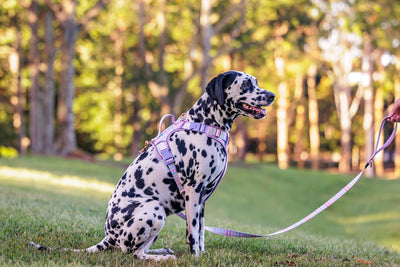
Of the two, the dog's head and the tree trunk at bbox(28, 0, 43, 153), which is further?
the tree trunk at bbox(28, 0, 43, 153)

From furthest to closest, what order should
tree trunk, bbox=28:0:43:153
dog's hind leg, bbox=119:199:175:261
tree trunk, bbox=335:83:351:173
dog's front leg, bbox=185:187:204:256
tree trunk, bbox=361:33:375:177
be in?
tree trunk, bbox=335:83:351:173 < tree trunk, bbox=361:33:375:177 < tree trunk, bbox=28:0:43:153 < dog's front leg, bbox=185:187:204:256 < dog's hind leg, bbox=119:199:175:261

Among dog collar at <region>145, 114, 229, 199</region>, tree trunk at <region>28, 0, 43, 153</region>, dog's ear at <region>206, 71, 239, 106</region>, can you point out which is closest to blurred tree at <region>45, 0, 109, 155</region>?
tree trunk at <region>28, 0, 43, 153</region>

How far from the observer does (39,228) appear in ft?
22.9

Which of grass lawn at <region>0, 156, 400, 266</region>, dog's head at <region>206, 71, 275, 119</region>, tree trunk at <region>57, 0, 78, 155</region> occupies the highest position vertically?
tree trunk at <region>57, 0, 78, 155</region>

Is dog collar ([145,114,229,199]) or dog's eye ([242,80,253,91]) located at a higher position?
dog's eye ([242,80,253,91])

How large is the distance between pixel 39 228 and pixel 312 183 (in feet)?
78.3

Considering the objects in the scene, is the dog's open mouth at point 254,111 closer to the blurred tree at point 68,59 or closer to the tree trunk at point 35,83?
the blurred tree at point 68,59

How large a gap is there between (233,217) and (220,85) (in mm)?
12273

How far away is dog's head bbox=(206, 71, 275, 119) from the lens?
5.75 meters

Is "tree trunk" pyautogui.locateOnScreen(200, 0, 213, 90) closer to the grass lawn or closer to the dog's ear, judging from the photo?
the grass lawn

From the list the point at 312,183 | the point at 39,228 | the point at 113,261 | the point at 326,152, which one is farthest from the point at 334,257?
the point at 326,152

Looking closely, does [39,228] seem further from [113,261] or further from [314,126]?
[314,126]

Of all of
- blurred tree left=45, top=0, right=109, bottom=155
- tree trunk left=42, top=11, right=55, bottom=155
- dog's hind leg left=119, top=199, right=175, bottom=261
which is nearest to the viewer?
dog's hind leg left=119, top=199, right=175, bottom=261

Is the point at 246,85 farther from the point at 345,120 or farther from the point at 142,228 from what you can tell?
the point at 345,120
